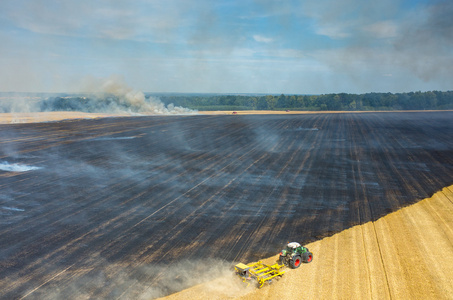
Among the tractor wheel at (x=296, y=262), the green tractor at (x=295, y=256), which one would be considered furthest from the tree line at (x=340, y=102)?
the tractor wheel at (x=296, y=262)

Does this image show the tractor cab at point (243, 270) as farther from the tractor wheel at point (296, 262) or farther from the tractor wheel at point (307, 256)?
the tractor wheel at point (307, 256)

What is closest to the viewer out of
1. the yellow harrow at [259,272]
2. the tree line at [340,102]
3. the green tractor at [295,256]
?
the yellow harrow at [259,272]

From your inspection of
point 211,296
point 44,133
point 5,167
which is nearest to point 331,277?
point 211,296

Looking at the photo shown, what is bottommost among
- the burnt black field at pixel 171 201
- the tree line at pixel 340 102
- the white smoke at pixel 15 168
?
the white smoke at pixel 15 168

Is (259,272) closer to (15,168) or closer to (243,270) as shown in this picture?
(243,270)

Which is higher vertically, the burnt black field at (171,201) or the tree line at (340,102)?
the tree line at (340,102)

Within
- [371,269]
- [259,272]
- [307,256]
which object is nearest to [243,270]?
[259,272]

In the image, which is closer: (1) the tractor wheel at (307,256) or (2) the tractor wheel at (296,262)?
(2) the tractor wheel at (296,262)
